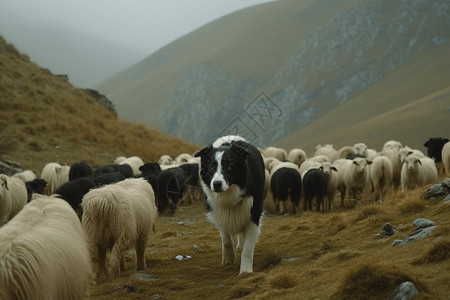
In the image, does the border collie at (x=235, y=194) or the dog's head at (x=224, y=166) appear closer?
the dog's head at (x=224, y=166)

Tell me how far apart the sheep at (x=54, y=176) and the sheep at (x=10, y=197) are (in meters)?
4.63

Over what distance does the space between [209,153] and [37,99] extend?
67.2ft

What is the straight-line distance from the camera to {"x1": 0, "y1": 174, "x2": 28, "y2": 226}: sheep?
1037 centimetres

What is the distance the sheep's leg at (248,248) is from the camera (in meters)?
7.37

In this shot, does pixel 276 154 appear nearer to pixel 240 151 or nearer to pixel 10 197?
pixel 10 197

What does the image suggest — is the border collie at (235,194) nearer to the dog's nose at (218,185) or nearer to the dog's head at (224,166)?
the dog's head at (224,166)

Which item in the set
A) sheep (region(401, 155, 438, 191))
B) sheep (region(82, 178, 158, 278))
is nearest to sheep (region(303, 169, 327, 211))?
sheep (region(401, 155, 438, 191))

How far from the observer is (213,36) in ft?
509

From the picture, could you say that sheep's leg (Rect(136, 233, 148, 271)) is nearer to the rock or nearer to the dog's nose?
the dog's nose

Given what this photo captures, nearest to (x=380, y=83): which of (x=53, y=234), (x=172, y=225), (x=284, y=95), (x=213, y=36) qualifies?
(x=284, y=95)

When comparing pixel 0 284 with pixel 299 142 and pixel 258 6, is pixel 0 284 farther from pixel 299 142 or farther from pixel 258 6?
pixel 258 6

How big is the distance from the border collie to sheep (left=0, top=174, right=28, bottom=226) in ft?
16.6

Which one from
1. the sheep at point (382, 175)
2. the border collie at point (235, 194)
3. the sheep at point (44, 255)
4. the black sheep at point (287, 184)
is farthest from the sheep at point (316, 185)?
the sheep at point (44, 255)

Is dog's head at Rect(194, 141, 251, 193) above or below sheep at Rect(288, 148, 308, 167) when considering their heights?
above
